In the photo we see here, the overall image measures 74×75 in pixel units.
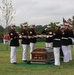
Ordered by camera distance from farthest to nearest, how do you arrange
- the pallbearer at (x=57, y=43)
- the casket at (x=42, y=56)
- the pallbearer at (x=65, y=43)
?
1. the pallbearer at (x=65, y=43)
2. the casket at (x=42, y=56)
3. the pallbearer at (x=57, y=43)

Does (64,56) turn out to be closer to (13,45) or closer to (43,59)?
(43,59)

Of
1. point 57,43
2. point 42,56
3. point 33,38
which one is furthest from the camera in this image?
point 33,38

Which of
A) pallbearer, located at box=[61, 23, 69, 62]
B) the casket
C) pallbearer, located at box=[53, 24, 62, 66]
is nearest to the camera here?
pallbearer, located at box=[53, 24, 62, 66]

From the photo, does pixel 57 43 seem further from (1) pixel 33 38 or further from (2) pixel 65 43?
(1) pixel 33 38

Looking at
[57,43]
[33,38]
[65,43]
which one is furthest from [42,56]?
[33,38]

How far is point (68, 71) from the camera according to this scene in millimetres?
14078

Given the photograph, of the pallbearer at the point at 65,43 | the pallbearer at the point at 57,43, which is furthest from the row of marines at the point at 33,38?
the pallbearer at the point at 57,43

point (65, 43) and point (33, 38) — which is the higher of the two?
point (33, 38)

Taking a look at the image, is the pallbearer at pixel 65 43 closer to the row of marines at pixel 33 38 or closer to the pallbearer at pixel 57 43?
the row of marines at pixel 33 38

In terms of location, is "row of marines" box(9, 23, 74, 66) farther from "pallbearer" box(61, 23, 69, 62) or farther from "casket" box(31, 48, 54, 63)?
"casket" box(31, 48, 54, 63)

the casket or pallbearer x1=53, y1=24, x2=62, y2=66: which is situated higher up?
pallbearer x1=53, y1=24, x2=62, y2=66

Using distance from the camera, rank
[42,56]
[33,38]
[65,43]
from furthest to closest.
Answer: [33,38], [65,43], [42,56]

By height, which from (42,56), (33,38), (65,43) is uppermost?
(33,38)

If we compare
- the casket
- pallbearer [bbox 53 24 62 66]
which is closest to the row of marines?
pallbearer [bbox 53 24 62 66]
